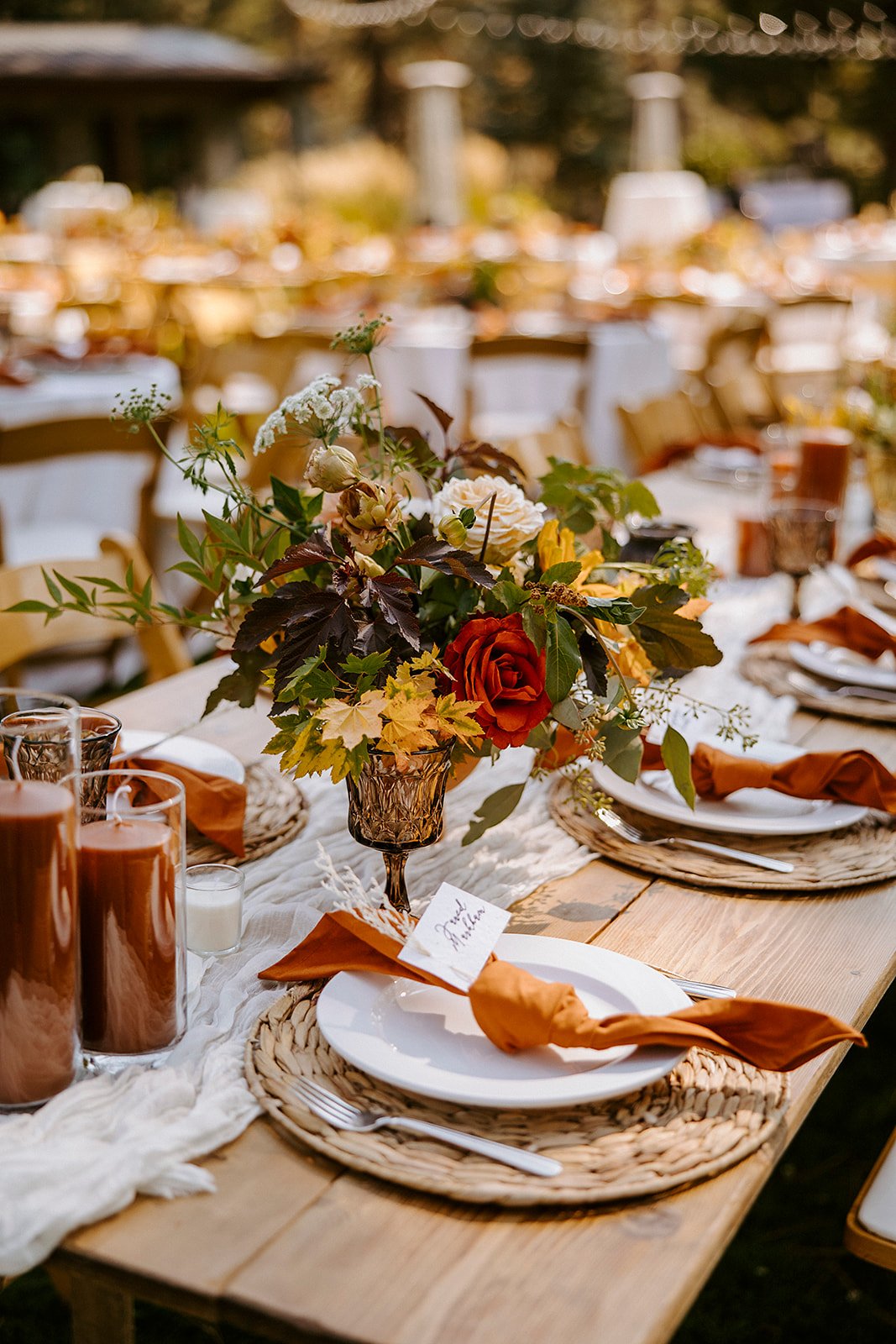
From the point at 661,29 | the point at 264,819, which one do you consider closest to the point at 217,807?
the point at 264,819

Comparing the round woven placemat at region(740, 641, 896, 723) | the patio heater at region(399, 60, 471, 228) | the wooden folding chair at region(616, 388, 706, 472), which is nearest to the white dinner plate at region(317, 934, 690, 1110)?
the round woven placemat at region(740, 641, 896, 723)

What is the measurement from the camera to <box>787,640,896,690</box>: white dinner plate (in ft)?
6.02

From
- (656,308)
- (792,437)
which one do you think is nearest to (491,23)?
(656,308)

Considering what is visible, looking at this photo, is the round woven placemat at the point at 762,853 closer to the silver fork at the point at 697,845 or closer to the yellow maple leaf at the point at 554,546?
the silver fork at the point at 697,845

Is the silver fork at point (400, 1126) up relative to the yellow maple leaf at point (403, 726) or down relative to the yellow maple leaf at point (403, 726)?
down

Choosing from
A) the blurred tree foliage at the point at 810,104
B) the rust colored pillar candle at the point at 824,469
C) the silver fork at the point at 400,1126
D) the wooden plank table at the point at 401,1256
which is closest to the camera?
the wooden plank table at the point at 401,1256

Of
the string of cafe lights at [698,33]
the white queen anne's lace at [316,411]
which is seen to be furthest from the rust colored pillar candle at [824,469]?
the string of cafe lights at [698,33]

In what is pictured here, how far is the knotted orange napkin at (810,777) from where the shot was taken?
1389 millimetres

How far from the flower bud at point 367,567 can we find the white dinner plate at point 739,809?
0.39 metres

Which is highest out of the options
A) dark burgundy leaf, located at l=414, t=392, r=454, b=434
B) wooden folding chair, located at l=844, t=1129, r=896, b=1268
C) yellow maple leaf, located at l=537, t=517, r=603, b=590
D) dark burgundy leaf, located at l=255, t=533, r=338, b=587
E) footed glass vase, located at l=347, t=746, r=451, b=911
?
dark burgundy leaf, located at l=414, t=392, r=454, b=434

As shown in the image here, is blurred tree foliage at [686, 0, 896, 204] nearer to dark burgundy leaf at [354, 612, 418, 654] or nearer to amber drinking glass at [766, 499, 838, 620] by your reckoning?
amber drinking glass at [766, 499, 838, 620]

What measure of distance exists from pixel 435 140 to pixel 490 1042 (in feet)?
39.5

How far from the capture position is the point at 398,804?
3.69ft

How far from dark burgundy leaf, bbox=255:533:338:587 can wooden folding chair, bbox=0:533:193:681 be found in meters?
0.77
